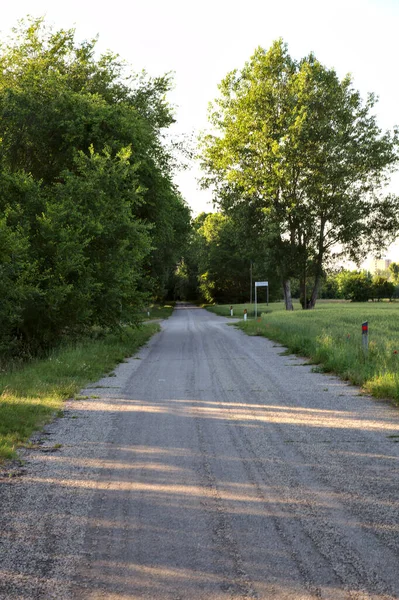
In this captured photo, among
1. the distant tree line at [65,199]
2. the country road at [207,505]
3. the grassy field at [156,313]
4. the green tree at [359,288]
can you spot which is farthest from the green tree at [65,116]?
the green tree at [359,288]

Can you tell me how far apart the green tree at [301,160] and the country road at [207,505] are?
110ft

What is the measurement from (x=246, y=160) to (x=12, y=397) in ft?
119

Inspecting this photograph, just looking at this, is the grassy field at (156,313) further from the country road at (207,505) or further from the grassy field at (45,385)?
the country road at (207,505)

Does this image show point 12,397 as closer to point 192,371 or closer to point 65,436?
point 65,436

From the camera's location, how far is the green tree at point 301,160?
1564 inches

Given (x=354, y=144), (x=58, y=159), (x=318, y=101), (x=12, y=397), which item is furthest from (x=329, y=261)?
(x=12, y=397)

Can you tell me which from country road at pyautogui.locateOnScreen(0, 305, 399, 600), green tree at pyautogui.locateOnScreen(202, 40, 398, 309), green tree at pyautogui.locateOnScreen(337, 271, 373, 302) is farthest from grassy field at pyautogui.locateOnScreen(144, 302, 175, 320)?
green tree at pyautogui.locateOnScreen(337, 271, 373, 302)

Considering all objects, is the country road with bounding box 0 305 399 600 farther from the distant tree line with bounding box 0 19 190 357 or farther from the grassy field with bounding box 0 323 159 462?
the distant tree line with bounding box 0 19 190 357

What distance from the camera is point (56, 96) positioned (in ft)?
69.2

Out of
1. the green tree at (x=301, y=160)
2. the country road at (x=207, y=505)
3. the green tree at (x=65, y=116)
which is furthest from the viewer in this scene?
the green tree at (x=301, y=160)

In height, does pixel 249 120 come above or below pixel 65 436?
Answer: above

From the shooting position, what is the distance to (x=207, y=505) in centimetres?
448

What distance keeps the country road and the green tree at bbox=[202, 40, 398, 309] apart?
110 ft

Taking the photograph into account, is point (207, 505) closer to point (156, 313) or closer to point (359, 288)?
point (156, 313)
